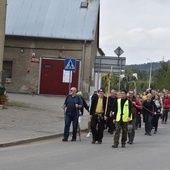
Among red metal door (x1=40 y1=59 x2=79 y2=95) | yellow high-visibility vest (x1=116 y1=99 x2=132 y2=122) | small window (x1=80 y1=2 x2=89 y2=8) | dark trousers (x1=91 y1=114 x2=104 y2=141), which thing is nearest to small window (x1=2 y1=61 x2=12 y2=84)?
red metal door (x1=40 y1=59 x2=79 y2=95)

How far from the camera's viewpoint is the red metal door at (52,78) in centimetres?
4688

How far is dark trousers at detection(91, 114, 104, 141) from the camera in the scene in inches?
709

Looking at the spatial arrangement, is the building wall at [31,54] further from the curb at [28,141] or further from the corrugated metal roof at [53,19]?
the curb at [28,141]

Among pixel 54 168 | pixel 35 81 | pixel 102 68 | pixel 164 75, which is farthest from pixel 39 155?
pixel 164 75

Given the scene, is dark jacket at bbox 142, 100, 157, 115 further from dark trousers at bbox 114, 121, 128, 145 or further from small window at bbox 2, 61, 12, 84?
small window at bbox 2, 61, 12, 84

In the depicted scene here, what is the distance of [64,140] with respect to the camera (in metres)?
18.4

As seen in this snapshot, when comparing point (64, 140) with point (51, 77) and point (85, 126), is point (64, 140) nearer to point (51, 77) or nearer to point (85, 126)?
point (85, 126)

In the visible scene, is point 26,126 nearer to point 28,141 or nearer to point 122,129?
point 28,141

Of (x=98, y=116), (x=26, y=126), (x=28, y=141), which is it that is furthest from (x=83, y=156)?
(x=26, y=126)

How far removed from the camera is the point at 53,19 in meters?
47.9

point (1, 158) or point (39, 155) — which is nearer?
point (1, 158)

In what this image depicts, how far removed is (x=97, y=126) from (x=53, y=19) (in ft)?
101

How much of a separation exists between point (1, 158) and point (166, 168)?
4063mm

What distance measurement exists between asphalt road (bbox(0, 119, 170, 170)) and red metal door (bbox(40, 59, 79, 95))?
28.3 m
